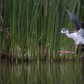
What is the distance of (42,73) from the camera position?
17.5ft

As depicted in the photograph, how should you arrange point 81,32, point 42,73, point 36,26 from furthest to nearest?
point 36,26 → point 42,73 → point 81,32

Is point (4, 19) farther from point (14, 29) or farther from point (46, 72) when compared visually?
point (46, 72)

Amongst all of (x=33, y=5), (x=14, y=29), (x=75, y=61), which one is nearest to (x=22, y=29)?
(x=14, y=29)

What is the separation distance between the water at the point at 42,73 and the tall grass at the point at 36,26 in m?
0.34

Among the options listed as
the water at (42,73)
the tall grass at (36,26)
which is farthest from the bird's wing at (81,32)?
the tall grass at (36,26)

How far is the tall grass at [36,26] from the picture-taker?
595 cm

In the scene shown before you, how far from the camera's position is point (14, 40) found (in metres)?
6.13

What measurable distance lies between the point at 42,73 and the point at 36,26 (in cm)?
135

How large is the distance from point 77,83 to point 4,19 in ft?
8.80

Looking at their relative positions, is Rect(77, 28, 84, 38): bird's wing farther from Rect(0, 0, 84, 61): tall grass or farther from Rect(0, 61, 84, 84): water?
Rect(0, 0, 84, 61): tall grass

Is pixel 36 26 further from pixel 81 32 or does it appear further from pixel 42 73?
pixel 81 32

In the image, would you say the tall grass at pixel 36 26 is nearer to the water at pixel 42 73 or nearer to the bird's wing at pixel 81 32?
the water at pixel 42 73

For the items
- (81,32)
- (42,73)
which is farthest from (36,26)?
(81,32)

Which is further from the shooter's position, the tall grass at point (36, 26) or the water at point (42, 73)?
the tall grass at point (36, 26)
